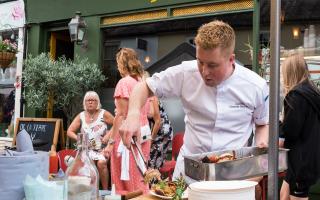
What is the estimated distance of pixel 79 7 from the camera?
7.97 metres

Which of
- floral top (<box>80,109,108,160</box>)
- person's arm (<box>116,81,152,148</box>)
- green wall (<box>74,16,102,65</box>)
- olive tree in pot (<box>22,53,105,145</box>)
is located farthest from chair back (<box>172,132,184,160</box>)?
person's arm (<box>116,81,152,148</box>)

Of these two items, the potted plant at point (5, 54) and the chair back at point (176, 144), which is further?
the potted plant at point (5, 54)

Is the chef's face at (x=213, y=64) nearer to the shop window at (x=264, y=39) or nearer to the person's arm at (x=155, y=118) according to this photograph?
the person's arm at (x=155, y=118)

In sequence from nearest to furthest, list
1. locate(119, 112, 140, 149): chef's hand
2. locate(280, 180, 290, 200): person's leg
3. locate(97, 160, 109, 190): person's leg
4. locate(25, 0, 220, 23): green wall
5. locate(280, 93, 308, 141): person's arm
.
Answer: locate(119, 112, 140, 149): chef's hand
locate(280, 93, 308, 141): person's arm
locate(280, 180, 290, 200): person's leg
locate(97, 160, 109, 190): person's leg
locate(25, 0, 220, 23): green wall

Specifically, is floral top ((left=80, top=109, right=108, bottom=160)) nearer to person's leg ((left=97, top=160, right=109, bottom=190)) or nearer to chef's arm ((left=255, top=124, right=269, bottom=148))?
person's leg ((left=97, top=160, right=109, bottom=190))

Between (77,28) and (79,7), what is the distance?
568mm

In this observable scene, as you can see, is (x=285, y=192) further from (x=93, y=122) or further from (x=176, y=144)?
(x=93, y=122)

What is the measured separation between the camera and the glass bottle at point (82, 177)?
Answer: 1732 millimetres

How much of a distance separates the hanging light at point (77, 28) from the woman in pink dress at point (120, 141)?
281cm

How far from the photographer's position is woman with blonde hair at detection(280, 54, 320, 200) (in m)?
3.82

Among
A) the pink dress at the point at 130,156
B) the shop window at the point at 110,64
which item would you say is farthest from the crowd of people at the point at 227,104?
the shop window at the point at 110,64

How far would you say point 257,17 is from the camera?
19.7 ft

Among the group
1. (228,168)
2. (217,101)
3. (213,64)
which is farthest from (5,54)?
(228,168)

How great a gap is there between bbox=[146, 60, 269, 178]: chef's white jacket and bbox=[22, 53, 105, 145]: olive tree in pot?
15.9 feet
